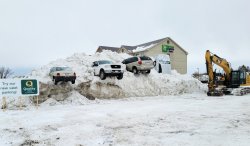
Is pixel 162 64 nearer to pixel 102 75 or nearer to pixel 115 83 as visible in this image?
pixel 115 83

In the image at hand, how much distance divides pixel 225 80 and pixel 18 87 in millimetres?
21124

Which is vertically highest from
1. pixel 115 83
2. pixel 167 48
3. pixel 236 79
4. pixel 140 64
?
pixel 167 48

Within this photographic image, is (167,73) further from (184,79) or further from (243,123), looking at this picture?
(243,123)

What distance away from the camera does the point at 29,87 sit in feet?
59.5

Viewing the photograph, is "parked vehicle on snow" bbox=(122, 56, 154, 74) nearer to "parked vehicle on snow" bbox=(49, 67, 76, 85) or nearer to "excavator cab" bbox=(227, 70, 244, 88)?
"parked vehicle on snow" bbox=(49, 67, 76, 85)

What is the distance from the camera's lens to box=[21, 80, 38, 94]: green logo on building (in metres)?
18.0

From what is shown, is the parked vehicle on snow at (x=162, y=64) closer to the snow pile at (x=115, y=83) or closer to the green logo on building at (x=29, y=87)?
the snow pile at (x=115, y=83)

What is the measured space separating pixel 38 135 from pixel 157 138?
15.1 ft

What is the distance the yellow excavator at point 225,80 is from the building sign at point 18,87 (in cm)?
1691

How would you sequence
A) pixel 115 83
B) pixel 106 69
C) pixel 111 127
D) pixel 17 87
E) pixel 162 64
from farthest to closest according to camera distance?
1. pixel 162 64
2. pixel 115 83
3. pixel 106 69
4. pixel 17 87
5. pixel 111 127

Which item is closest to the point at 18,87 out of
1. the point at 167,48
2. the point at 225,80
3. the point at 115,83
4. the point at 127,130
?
the point at 115,83

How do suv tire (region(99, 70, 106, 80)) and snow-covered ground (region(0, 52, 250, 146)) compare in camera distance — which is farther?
suv tire (region(99, 70, 106, 80))

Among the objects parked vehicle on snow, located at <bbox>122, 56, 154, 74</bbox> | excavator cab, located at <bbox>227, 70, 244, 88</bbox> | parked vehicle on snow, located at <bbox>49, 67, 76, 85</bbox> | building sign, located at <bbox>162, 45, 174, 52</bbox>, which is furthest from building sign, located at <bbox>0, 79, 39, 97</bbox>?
building sign, located at <bbox>162, 45, 174, 52</bbox>

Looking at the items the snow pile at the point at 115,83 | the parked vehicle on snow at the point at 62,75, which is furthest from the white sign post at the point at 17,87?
the parked vehicle on snow at the point at 62,75
